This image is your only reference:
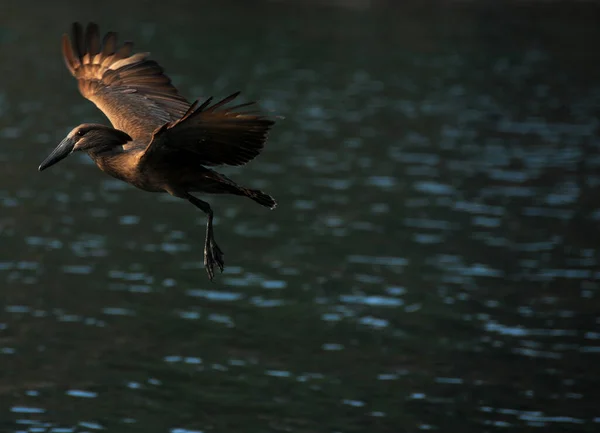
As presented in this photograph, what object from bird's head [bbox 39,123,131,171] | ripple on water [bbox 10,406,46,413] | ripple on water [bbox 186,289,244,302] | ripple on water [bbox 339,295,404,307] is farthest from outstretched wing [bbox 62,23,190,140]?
ripple on water [bbox 339,295,404,307]

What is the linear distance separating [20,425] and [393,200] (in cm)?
1612

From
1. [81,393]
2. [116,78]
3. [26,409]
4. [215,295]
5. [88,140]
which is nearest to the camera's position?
[88,140]

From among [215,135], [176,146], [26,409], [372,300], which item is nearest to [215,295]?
[372,300]

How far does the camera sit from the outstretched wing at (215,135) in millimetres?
11023

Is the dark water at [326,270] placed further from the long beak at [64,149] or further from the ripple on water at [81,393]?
the long beak at [64,149]

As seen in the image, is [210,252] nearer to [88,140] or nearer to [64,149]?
[88,140]

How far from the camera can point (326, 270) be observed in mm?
25859

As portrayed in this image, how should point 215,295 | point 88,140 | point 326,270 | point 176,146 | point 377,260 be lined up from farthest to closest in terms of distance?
point 377,260
point 326,270
point 215,295
point 88,140
point 176,146

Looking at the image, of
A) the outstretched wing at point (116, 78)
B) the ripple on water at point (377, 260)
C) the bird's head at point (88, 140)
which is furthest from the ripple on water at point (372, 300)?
the bird's head at point (88, 140)

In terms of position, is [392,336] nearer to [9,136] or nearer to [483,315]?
[483,315]

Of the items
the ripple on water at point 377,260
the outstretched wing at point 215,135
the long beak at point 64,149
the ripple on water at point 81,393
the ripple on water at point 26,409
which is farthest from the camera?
the ripple on water at point 377,260

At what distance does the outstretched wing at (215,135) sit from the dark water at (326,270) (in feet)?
22.7

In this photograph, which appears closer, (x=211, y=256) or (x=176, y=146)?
(x=176, y=146)

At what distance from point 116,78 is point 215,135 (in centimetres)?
373
